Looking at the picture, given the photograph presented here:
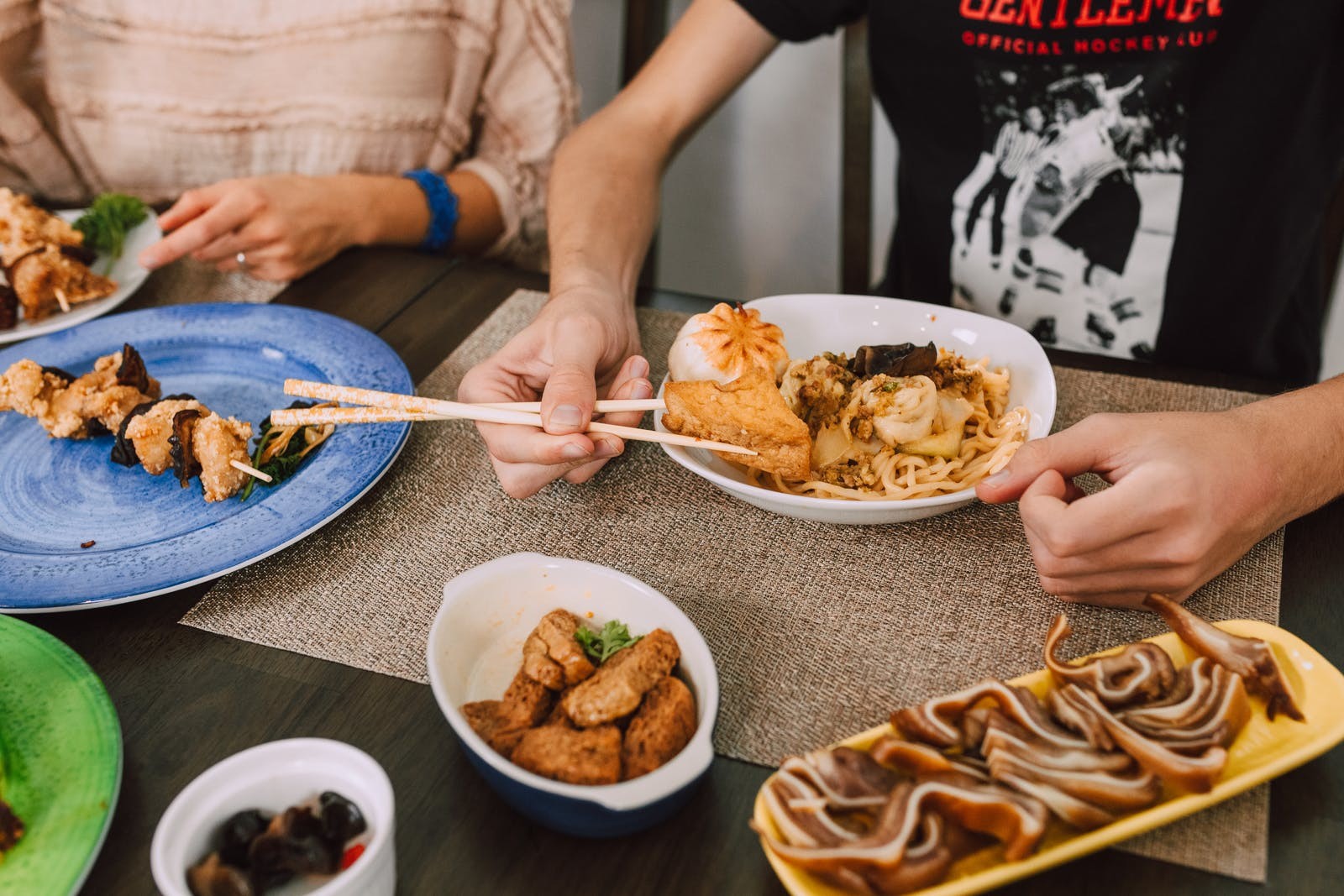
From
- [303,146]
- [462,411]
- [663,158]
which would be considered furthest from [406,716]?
[303,146]

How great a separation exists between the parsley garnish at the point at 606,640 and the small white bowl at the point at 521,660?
25 mm

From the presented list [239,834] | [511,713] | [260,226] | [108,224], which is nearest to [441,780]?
[511,713]

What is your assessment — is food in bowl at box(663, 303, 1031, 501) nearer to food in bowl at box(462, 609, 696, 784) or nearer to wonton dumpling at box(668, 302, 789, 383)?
wonton dumpling at box(668, 302, 789, 383)

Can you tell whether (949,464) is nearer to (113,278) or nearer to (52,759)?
(52,759)

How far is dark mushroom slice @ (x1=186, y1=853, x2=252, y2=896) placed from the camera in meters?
0.73

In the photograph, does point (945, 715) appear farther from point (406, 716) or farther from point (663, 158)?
point (663, 158)

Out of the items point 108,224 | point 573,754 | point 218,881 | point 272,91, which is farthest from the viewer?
point 272,91

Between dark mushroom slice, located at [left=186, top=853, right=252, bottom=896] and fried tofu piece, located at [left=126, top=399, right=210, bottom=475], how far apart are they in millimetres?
773

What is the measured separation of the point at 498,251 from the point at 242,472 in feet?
4.09

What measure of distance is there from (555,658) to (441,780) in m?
0.17

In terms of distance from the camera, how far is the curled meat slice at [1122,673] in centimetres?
87

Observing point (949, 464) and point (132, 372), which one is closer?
point (949, 464)

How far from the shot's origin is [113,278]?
75.4 inches

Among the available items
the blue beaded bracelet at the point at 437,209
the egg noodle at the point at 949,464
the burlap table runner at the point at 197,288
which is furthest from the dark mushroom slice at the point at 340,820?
the blue beaded bracelet at the point at 437,209
